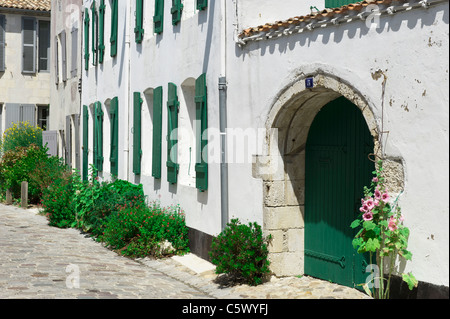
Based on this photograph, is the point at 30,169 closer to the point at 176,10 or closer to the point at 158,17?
the point at 158,17

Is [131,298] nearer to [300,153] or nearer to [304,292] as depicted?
[304,292]

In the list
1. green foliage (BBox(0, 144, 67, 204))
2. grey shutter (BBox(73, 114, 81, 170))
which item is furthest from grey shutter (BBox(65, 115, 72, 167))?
grey shutter (BBox(73, 114, 81, 170))

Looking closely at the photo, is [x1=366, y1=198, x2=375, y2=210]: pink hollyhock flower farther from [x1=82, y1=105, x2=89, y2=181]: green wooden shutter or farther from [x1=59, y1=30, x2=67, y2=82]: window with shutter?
[x1=59, y1=30, x2=67, y2=82]: window with shutter

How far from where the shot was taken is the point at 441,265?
17.7 ft

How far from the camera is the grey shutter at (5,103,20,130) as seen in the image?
21.2m

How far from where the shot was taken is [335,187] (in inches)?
293

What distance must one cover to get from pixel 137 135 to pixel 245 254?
541 cm

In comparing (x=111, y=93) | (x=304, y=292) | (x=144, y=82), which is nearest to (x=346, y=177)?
(x=304, y=292)

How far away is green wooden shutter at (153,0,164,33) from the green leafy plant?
6.17 meters

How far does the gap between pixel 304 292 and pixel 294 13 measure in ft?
12.1

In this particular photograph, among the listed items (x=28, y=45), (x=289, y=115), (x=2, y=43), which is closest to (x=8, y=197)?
(x=2, y=43)

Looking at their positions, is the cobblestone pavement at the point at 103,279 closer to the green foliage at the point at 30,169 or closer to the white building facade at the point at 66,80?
the green foliage at the point at 30,169

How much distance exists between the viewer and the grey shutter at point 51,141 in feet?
62.6
